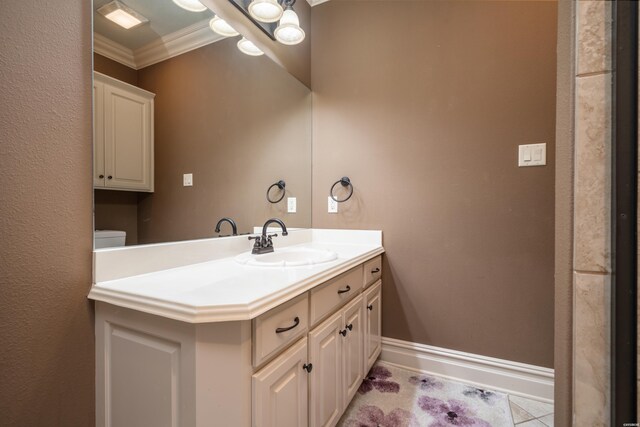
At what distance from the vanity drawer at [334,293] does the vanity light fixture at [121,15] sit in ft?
3.67

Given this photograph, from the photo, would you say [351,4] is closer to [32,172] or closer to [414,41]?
[414,41]

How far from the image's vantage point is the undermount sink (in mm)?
1172

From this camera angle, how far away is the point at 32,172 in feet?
2.46

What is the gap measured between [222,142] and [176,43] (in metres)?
0.44

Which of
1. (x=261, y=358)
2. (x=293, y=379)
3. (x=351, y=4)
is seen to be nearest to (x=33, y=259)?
(x=261, y=358)

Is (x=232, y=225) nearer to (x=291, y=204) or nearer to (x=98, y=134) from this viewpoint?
(x=291, y=204)

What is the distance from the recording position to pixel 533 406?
1465mm

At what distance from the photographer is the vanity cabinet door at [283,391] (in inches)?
30.1

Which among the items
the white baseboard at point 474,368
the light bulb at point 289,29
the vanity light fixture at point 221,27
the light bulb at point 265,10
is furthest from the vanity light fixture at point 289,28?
the white baseboard at point 474,368

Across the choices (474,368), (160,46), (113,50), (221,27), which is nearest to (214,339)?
(113,50)

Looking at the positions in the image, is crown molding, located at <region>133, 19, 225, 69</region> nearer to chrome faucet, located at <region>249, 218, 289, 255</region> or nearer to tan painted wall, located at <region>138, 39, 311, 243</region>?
tan painted wall, located at <region>138, 39, 311, 243</region>

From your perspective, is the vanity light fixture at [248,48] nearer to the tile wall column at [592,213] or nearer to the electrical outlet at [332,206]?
the electrical outlet at [332,206]

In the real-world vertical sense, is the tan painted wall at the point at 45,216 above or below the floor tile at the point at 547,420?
above

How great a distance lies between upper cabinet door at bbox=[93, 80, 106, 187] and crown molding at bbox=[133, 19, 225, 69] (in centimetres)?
18
